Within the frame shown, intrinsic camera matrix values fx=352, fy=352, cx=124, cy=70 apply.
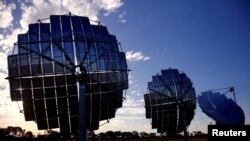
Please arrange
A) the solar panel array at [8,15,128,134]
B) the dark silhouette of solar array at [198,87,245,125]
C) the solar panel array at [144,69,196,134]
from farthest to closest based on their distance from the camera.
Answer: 1. the dark silhouette of solar array at [198,87,245,125]
2. the solar panel array at [144,69,196,134]
3. the solar panel array at [8,15,128,134]

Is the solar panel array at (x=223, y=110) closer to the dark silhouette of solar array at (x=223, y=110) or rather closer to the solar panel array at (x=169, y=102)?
the dark silhouette of solar array at (x=223, y=110)

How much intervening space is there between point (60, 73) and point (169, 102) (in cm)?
2218

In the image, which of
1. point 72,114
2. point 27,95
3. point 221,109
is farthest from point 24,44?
point 221,109

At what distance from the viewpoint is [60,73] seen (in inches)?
1134

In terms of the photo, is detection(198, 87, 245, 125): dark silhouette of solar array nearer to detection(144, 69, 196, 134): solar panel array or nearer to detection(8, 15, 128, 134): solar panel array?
detection(144, 69, 196, 134): solar panel array

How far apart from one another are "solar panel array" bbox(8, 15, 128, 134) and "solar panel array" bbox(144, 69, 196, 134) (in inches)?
615

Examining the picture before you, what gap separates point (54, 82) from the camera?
28906mm

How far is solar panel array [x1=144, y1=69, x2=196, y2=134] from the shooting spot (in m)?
46.5

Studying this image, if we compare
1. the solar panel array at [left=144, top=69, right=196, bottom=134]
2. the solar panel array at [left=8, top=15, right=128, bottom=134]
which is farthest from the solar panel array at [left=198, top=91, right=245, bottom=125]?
the solar panel array at [left=8, top=15, right=128, bottom=134]

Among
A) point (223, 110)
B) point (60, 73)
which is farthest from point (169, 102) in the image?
point (60, 73)

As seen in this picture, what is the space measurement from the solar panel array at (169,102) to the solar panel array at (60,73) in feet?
51.2

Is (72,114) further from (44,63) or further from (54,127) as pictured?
(44,63)

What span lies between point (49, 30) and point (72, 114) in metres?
7.27

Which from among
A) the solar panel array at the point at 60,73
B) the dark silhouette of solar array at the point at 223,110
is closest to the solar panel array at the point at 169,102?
the dark silhouette of solar array at the point at 223,110
